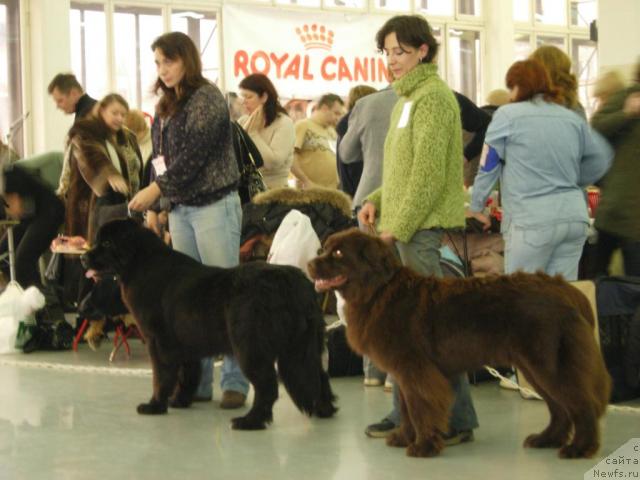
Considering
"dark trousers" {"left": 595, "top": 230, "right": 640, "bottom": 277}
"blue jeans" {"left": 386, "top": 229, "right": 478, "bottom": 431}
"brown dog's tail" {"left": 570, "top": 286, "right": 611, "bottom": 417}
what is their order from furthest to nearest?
"dark trousers" {"left": 595, "top": 230, "right": 640, "bottom": 277} < "blue jeans" {"left": 386, "top": 229, "right": 478, "bottom": 431} < "brown dog's tail" {"left": 570, "top": 286, "right": 611, "bottom": 417}

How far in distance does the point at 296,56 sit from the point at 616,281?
340 inches

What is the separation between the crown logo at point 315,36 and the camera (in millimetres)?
13250

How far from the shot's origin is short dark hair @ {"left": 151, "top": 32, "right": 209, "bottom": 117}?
4.73m

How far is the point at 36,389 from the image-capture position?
5.52m

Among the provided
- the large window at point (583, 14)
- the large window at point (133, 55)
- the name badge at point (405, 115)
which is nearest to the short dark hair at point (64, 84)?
the large window at point (133, 55)

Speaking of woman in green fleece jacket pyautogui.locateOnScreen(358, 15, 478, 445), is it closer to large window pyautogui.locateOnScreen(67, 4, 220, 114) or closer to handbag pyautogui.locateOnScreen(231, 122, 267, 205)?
handbag pyautogui.locateOnScreen(231, 122, 267, 205)

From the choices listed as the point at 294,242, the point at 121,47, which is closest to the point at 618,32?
the point at 294,242

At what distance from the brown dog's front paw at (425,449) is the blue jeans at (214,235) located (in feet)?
3.88

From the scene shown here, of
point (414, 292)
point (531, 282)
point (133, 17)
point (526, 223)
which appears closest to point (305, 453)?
point (414, 292)

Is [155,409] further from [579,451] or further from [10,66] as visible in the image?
[10,66]

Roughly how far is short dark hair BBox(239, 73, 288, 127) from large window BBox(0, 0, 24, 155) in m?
5.30

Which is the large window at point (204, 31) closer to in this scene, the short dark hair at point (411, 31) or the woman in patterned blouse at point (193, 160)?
the woman in patterned blouse at point (193, 160)

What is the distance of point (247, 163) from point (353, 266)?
2.74 metres

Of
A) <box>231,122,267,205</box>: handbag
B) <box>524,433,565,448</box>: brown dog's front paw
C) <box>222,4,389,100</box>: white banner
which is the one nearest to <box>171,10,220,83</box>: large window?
<box>222,4,389,100</box>: white banner
